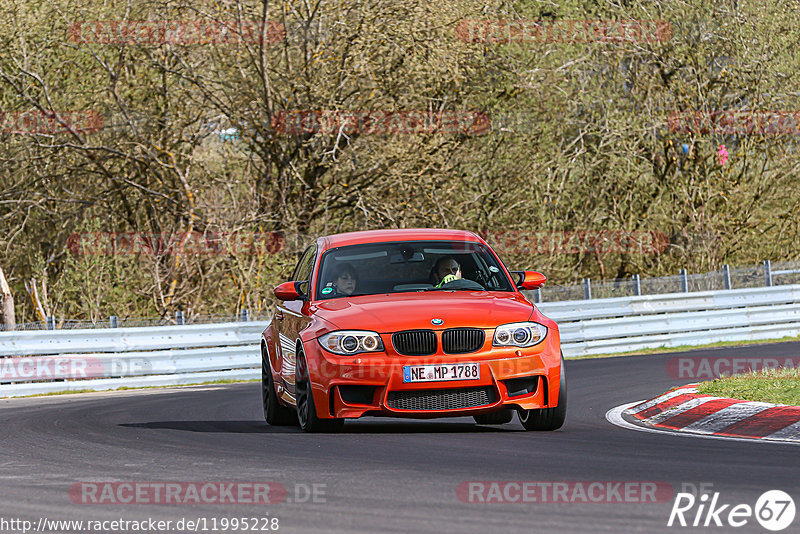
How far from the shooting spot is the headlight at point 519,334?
31.7ft

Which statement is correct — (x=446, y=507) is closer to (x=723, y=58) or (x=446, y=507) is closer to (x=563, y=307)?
(x=563, y=307)

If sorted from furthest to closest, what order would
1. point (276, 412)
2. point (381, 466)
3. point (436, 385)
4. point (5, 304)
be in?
1. point (5, 304)
2. point (276, 412)
3. point (436, 385)
4. point (381, 466)

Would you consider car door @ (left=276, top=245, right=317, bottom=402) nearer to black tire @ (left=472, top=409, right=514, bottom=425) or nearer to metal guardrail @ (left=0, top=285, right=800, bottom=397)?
black tire @ (left=472, top=409, right=514, bottom=425)

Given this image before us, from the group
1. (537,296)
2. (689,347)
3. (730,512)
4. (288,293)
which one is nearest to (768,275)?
(689,347)

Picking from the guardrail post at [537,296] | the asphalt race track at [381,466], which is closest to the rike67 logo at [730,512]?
the asphalt race track at [381,466]

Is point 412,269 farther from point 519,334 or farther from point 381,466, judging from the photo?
point 381,466

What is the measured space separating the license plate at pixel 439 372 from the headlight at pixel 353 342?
289mm

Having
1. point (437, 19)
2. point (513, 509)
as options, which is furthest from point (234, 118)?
point (513, 509)

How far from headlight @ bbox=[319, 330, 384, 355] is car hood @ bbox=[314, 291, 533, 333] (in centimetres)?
5

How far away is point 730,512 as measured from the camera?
19.3 ft

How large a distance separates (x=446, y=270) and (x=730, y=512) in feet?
17.9

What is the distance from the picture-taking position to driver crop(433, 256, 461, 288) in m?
11.1

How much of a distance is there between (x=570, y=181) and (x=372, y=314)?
2001 cm

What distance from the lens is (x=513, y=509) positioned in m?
6.12
